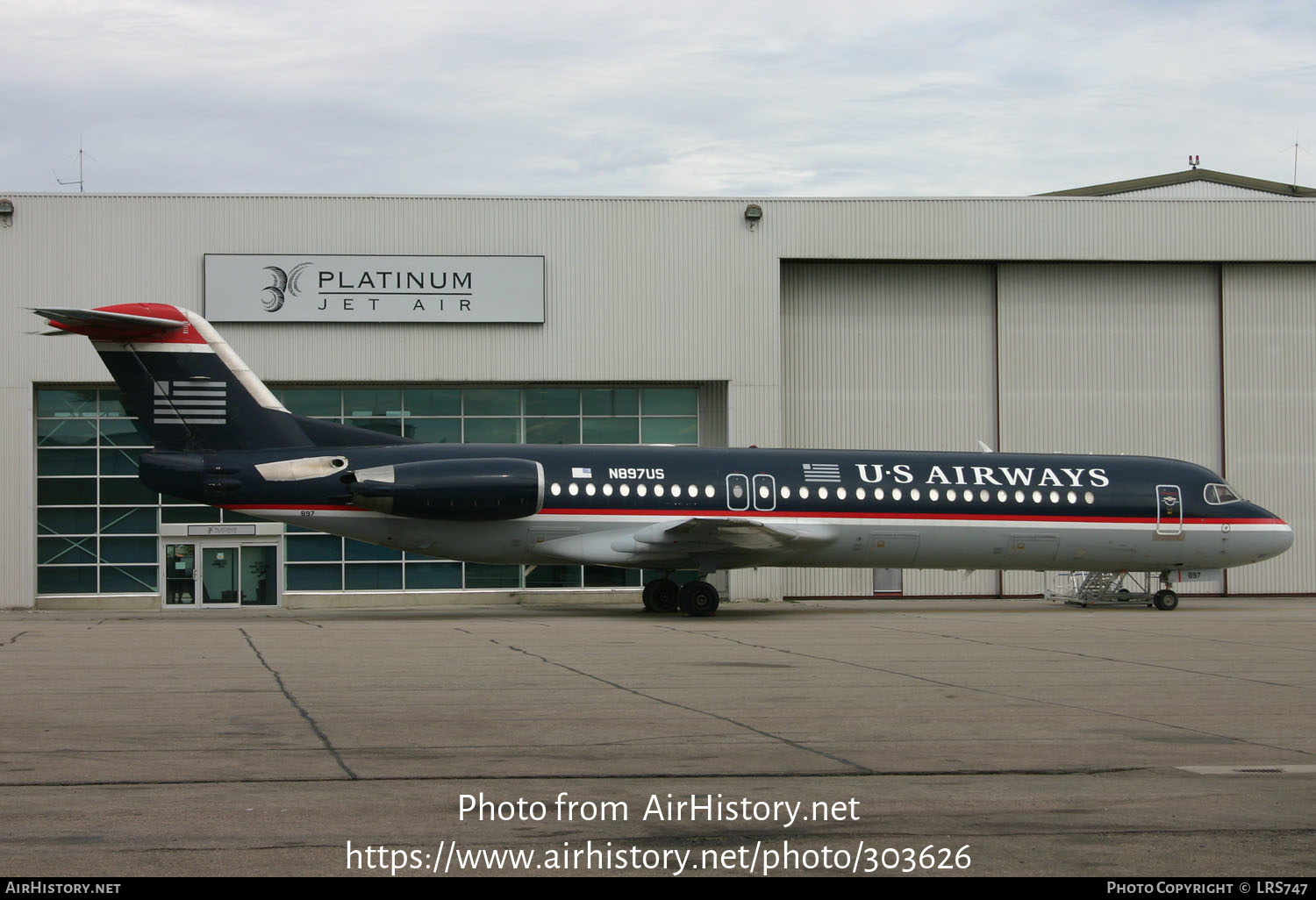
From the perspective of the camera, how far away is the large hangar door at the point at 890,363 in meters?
33.6

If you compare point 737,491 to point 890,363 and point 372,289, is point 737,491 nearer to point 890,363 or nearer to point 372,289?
point 890,363

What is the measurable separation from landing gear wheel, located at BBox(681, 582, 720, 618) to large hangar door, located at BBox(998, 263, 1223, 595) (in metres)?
11.8

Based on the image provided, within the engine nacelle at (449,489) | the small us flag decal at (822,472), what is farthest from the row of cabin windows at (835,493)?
the engine nacelle at (449,489)

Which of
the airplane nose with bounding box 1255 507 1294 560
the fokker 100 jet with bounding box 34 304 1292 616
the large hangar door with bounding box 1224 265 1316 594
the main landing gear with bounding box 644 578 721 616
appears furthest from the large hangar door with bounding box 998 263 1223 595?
the main landing gear with bounding box 644 578 721 616

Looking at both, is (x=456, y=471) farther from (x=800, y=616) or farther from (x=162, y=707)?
(x=162, y=707)

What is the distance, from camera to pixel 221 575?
104 feet

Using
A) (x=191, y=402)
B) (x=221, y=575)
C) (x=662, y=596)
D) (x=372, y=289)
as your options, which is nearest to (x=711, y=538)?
(x=662, y=596)

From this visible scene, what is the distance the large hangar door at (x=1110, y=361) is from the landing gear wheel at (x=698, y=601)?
38.7ft

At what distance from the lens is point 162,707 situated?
11.0 m

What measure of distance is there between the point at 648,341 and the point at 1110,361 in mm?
12077

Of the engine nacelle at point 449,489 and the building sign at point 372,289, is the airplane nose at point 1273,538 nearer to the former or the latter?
the engine nacelle at point 449,489

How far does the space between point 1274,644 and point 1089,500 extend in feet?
28.6

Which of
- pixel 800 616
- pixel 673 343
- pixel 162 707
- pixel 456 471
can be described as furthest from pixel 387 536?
pixel 162 707

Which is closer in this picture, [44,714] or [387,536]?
[44,714]
